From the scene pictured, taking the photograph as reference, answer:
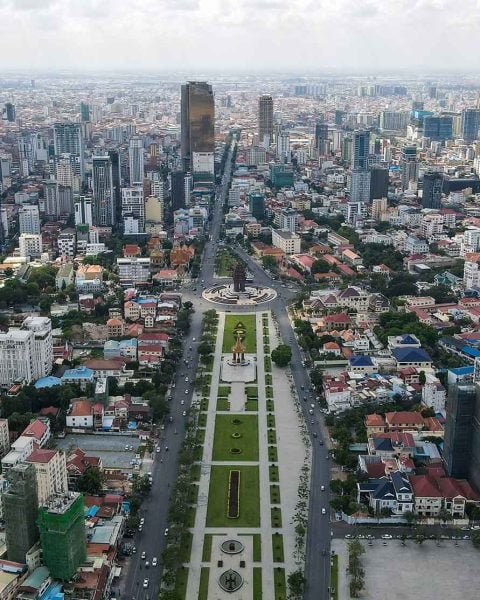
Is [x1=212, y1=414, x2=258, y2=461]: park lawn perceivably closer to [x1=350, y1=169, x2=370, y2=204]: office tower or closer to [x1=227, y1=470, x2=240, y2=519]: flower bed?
[x1=227, y1=470, x2=240, y2=519]: flower bed

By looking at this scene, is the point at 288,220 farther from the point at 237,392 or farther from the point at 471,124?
the point at 471,124

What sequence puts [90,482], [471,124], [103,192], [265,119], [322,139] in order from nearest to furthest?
[90,482], [103,192], [322,139], [265,119], [471,124]

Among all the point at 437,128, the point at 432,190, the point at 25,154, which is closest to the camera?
the point at 432,190

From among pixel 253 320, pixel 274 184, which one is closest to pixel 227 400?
pixel 253 320

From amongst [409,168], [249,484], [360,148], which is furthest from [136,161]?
Answer: [249,484]

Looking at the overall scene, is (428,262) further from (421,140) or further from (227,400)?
(421,140)

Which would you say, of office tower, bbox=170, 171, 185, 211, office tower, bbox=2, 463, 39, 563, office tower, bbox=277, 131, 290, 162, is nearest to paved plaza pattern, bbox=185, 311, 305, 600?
office tower, bbox=2, 463, 39, 563
